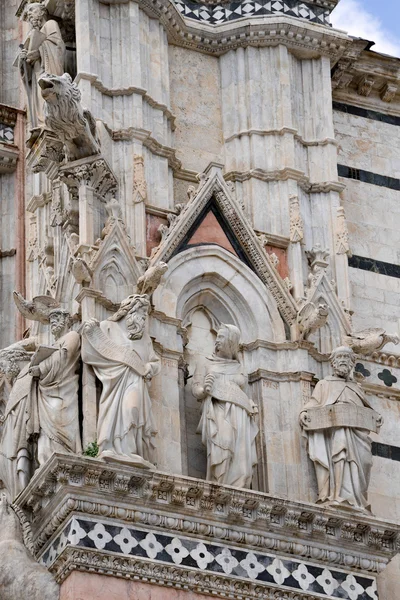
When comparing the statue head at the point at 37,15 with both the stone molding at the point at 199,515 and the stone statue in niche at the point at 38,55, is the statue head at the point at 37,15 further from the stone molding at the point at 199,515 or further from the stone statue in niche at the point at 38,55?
the stone molding at the point at 199,515

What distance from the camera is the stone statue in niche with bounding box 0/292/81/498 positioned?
16.7 m

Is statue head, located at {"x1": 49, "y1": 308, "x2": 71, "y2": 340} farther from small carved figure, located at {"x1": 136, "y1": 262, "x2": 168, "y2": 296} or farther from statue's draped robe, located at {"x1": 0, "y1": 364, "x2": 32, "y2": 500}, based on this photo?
small carved figure, located at {"x1": 136, "y1": 262, "x2": 168, "y2": 296}

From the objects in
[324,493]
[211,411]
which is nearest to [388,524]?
[324,493]

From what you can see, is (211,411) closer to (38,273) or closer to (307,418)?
(307,418)

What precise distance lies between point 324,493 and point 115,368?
200 cm

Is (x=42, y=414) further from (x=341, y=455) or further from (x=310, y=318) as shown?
(x=310, y=318)

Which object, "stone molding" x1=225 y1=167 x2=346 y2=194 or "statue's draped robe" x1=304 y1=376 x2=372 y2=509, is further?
"stone molding" x1=225 y1=167 x2=346 y2=194

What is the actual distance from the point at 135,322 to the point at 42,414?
103cm

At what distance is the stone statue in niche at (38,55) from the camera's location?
18953mm

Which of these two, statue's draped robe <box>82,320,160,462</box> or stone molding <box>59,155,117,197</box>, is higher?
stone molding <box>59,155,117,197</box>

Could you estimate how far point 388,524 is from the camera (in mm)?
17109

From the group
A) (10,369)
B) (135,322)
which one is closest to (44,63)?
(10,369)

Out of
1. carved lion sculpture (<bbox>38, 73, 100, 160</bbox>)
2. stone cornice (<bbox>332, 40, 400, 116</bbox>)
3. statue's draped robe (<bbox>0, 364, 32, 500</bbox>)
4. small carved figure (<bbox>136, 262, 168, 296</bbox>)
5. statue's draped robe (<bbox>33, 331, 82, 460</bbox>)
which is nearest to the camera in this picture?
statue's draped robe (<bbox>33, 331, 82, 460</bbox>)

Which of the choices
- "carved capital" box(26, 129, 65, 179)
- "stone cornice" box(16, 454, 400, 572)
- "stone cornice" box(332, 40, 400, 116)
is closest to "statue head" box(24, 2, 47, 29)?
"carved capital" box(26, 129, 65, 179)
